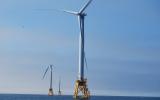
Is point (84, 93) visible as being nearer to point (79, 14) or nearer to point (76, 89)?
point (76, 89)

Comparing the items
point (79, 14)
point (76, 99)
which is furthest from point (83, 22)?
point (76, 99)

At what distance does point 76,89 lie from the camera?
→ 370 ft

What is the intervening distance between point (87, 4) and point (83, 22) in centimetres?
726

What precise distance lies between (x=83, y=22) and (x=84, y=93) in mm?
16087

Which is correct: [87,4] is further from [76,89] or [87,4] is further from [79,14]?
[76,89]

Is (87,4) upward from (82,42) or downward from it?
upward

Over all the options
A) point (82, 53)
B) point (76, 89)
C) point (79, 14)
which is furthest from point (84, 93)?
point (79, 14)

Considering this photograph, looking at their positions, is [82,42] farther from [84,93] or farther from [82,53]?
[84,93]

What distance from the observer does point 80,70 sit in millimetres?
107312

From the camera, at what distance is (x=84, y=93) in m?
113

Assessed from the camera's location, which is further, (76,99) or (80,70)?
(76,99)

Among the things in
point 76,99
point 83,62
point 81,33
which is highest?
point 81,33

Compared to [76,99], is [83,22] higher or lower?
higher

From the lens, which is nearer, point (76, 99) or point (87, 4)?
point (87, 4)
